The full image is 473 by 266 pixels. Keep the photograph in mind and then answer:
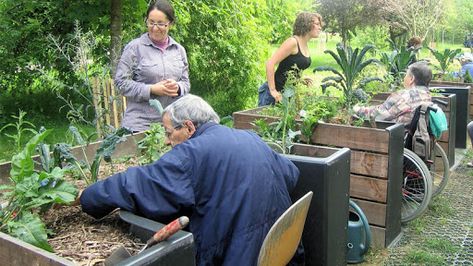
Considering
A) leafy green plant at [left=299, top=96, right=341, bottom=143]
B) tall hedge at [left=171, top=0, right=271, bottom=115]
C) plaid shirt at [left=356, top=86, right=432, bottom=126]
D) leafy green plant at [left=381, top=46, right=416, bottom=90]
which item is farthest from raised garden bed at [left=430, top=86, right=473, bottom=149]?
tall hedge at [left=171, top=0, right=271, bottom=115]

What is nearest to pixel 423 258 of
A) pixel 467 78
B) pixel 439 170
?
pixel 439 170

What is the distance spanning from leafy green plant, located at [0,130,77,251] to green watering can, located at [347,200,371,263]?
219cm

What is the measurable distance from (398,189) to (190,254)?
2649mm

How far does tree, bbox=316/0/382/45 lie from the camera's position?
28672 mm

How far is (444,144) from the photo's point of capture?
6.18 meters

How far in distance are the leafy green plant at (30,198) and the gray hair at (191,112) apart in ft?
1.80

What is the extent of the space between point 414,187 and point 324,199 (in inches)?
74.5

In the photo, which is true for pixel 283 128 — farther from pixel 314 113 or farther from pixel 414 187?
pixel 414 187

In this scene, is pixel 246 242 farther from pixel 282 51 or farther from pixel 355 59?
pixel 282 51

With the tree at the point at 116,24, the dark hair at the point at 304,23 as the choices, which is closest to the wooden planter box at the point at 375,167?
the dark hair at the point at 304,23

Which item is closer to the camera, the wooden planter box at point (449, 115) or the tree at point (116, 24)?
the wooden planter box at point (449, 115)

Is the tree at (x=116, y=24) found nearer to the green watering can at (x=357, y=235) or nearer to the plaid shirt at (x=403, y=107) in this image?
the plaid shirt at (x=403, y=107)

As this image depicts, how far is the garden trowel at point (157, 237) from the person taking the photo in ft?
5.67

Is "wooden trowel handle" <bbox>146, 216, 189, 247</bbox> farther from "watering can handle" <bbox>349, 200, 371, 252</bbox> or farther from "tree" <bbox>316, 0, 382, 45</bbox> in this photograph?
"tree" <bbox>316, 0, 382, 45</bbox>
